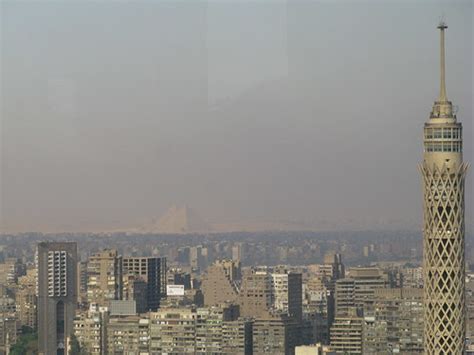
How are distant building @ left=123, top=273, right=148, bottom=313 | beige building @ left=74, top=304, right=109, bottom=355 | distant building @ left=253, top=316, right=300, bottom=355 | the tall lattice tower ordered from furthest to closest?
distant building @ left=123, top=273, right=148, bottom=313, beige building @ left=74, top=304, right=109, bottom=355, distant building @ left=253, top=316, right=300, bottom=355, the tall lattice tower

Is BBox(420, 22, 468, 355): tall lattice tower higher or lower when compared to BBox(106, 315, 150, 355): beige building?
higher

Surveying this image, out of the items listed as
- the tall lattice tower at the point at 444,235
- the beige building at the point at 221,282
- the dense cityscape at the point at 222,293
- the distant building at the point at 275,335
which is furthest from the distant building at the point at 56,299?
the tall lattice tower at the point at 444,235

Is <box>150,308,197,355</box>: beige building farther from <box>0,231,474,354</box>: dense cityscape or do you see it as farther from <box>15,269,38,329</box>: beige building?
<box>15,269,38,329</box>: beige building

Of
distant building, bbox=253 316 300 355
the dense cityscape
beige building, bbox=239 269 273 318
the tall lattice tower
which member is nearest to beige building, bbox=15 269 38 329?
the dense cityscape

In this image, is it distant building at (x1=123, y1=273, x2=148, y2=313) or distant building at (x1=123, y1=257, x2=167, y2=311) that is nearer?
distant building at (x1=123, y1=257, x2=167, y2=311)

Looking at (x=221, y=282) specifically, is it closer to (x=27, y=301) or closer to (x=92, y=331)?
(x=92, y=331)

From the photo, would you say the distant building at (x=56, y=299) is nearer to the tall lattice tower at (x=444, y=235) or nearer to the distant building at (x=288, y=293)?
the distant building at (x=288, y=293)

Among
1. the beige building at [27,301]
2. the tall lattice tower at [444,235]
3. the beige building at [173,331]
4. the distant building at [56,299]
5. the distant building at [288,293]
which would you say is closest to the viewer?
the tall lattice tower at [444,235]
